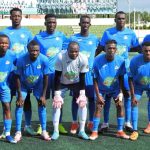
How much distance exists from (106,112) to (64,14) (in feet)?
185

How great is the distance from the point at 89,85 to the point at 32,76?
38.1 inches

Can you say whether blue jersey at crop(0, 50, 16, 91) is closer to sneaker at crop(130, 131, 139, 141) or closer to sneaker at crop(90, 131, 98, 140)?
sneaker at crop(90, 131, 98, 140)

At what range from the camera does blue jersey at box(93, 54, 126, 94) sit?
5578mm

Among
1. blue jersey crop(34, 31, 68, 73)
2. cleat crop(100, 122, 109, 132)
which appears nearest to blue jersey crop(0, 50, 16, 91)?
blue jersey crop(34, 31, 68, 73)

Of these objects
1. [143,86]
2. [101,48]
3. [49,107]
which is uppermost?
[101,48]

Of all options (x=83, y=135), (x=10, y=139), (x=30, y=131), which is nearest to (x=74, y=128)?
A: (x=83, y=135)

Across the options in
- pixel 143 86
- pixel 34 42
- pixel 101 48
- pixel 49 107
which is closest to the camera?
pixel 34 42

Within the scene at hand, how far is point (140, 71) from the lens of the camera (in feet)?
18.4

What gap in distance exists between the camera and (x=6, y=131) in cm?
548

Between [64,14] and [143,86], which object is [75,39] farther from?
[64,14]

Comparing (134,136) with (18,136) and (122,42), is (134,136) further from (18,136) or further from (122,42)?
(18,136)

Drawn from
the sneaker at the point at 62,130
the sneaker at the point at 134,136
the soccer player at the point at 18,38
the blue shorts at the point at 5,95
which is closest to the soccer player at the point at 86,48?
the sneaker at the point at 62,130

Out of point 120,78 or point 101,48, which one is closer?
point 120,78

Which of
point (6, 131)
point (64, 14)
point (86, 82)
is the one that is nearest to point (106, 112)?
point (86, 82)
